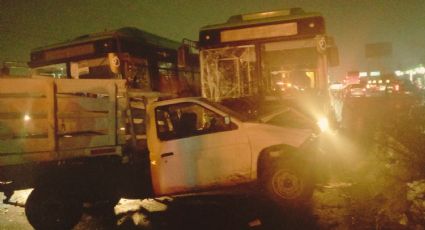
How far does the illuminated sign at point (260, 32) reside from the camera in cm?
1105

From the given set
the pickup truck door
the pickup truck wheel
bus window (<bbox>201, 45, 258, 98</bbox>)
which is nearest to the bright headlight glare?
bus window (<bbox>201, 45, 258, 98</bbox>)

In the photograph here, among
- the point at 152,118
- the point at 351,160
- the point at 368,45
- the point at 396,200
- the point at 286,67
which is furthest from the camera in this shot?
the point at 368,45

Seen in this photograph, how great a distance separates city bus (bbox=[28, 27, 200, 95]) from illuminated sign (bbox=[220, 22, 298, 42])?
1421 mm

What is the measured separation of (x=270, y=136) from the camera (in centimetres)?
666

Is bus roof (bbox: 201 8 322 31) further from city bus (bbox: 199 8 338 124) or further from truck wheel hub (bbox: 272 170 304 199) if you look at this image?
truck wheel hub (bbox: 272 170 304 199)

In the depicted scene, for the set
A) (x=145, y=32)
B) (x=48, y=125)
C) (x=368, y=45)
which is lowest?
(x=48, y=125)

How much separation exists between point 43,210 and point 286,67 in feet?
39.4

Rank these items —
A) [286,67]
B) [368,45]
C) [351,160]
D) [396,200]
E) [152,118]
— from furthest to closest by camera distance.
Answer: [368,45]
[286,67]
[351,160]
[152,118]
[396,200]

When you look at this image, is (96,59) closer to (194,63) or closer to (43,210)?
(194,63)

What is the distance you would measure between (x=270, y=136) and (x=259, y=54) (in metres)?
5.38

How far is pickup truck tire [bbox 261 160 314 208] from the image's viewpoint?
6.72m

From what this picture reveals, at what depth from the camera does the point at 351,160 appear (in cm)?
1005

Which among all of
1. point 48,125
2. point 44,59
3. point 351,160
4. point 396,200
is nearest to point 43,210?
point 48,125

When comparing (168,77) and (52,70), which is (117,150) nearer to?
(52,70)
